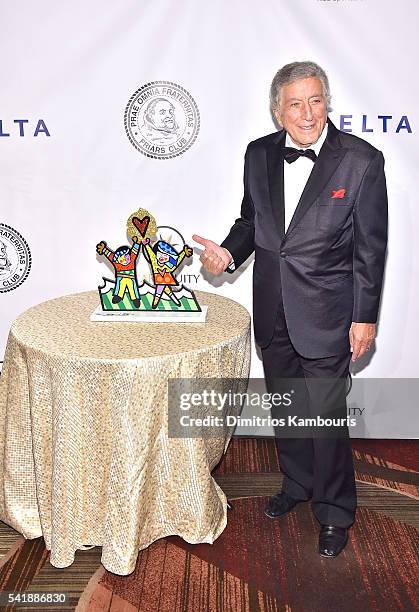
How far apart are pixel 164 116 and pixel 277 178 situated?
1.09 m

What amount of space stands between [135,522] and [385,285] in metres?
1.91

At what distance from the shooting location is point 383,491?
3068 mm

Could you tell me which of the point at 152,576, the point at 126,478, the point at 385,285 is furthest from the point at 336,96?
the point at 152,576

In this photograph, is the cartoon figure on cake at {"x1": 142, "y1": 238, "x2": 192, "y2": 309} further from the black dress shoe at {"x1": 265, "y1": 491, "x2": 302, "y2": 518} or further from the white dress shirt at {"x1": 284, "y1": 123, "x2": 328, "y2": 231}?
the black dress shoe at {"x1": 265, "y1": 491, "x2": 302, "y2": 518}

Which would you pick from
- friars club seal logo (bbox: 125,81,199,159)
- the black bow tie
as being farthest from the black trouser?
friars club seal logo (bbox: 125,81,199,159)

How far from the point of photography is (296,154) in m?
2.51

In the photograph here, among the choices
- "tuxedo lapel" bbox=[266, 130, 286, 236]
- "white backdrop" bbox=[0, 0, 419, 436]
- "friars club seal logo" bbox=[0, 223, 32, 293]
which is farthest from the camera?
"friars club seal logo" bbox=[0, 223, 32, 293]

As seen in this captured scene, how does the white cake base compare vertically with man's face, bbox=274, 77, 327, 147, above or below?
below

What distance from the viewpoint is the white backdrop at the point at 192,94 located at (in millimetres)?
3293

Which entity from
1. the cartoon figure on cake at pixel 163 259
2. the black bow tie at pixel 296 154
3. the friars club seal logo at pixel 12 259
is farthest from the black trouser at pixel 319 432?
the friars club seal logo at pixel 12 259

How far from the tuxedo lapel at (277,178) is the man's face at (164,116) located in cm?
93

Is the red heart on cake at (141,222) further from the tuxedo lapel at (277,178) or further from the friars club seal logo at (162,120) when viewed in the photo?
the friars club seal logo at (162,120)

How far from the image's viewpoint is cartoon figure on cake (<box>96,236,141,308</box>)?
2.68 metres

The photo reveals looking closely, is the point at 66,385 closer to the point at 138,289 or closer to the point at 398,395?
the point at 138,289
